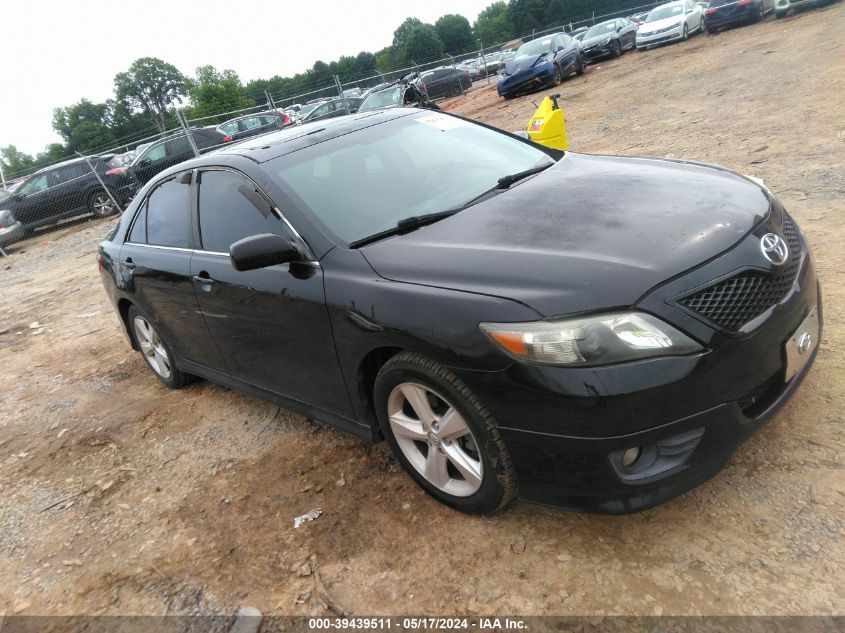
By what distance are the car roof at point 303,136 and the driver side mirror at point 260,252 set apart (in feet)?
2.37

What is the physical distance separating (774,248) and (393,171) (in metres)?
1.81

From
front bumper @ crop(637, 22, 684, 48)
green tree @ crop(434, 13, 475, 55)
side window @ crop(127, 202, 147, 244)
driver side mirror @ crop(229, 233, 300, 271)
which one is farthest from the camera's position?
green tree @ crop(434, 13, 475, 55)

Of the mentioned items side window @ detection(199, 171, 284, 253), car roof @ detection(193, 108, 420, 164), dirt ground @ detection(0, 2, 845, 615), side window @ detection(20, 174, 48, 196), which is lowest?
dirt ground @ detection(0, 2, 845, 615)

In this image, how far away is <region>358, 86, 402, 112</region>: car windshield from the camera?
18781 mm

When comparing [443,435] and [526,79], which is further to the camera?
[526,79]

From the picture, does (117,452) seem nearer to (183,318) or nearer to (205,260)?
(183,318)

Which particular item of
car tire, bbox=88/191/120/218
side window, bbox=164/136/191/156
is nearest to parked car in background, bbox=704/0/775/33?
side window, bbox=164/136/191/156

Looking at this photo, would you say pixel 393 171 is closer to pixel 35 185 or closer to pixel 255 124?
pixel 255 124

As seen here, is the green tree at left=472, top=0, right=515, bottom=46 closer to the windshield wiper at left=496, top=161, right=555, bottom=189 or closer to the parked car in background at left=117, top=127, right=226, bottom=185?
the parked car in background at left=117, top=127, right=226, bottom=185

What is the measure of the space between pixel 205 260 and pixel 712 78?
12128 mm

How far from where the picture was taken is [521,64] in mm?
18188

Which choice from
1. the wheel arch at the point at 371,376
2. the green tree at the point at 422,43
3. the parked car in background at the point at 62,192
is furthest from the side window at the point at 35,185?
the green tree at the point at 422,43

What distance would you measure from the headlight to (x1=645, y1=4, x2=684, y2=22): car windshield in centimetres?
2228

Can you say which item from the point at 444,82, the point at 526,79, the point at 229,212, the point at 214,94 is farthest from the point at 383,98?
the point at 214,94
